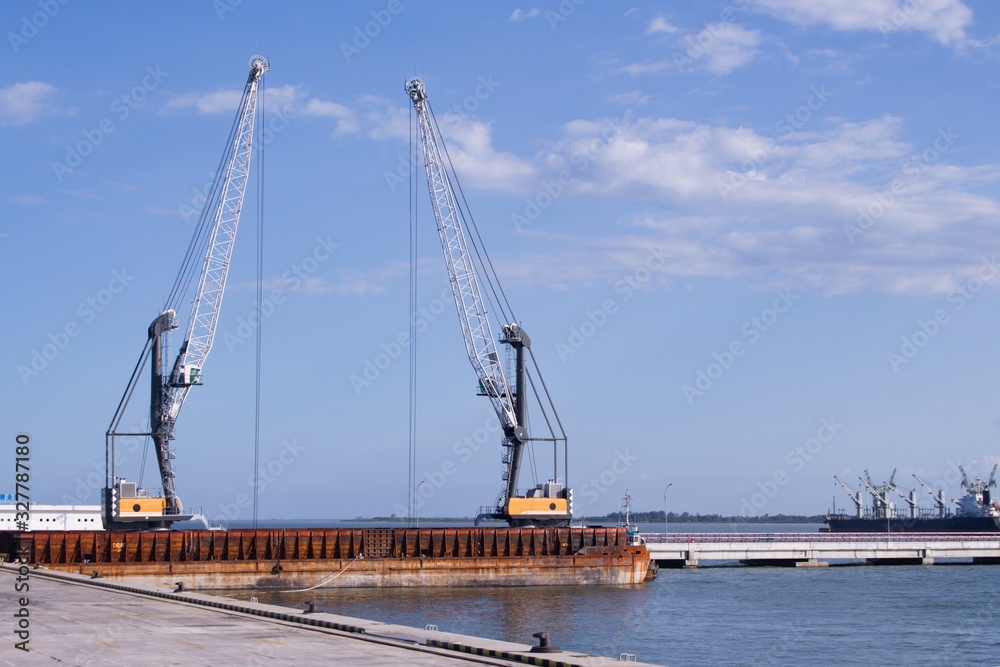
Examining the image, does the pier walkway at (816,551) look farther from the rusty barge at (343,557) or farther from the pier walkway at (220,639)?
the pier walkway at (220,639)

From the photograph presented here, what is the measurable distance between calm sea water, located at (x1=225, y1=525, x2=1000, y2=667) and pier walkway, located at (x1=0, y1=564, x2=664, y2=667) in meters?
10.4

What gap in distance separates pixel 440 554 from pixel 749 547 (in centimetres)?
4209

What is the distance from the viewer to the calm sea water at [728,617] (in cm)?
4669

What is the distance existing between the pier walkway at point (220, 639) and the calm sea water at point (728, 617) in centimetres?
1037

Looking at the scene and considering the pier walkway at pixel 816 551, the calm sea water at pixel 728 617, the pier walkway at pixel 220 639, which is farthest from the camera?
the pier walkway at pixel 816 551

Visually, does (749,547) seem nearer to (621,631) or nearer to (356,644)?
(621,631)

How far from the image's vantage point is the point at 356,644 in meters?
33.2

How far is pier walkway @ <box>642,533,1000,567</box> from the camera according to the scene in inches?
4097

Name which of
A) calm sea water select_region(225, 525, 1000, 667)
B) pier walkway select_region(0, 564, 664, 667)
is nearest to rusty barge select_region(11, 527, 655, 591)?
calm sea water select_region(225, 525, 1000, 667)

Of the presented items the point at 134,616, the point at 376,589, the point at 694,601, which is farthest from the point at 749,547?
the point at 134,616

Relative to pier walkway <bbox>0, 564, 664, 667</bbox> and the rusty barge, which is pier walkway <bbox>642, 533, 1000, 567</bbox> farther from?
pier walkway <bbox>0, 564, 664, 667</bbox>

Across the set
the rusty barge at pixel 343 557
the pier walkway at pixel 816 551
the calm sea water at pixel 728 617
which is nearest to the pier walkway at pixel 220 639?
the calm sea water at pixel 728 617

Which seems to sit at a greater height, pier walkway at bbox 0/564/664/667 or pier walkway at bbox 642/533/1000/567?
pier walkway at bbox 0/564/664/667

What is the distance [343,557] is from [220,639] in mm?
40864
